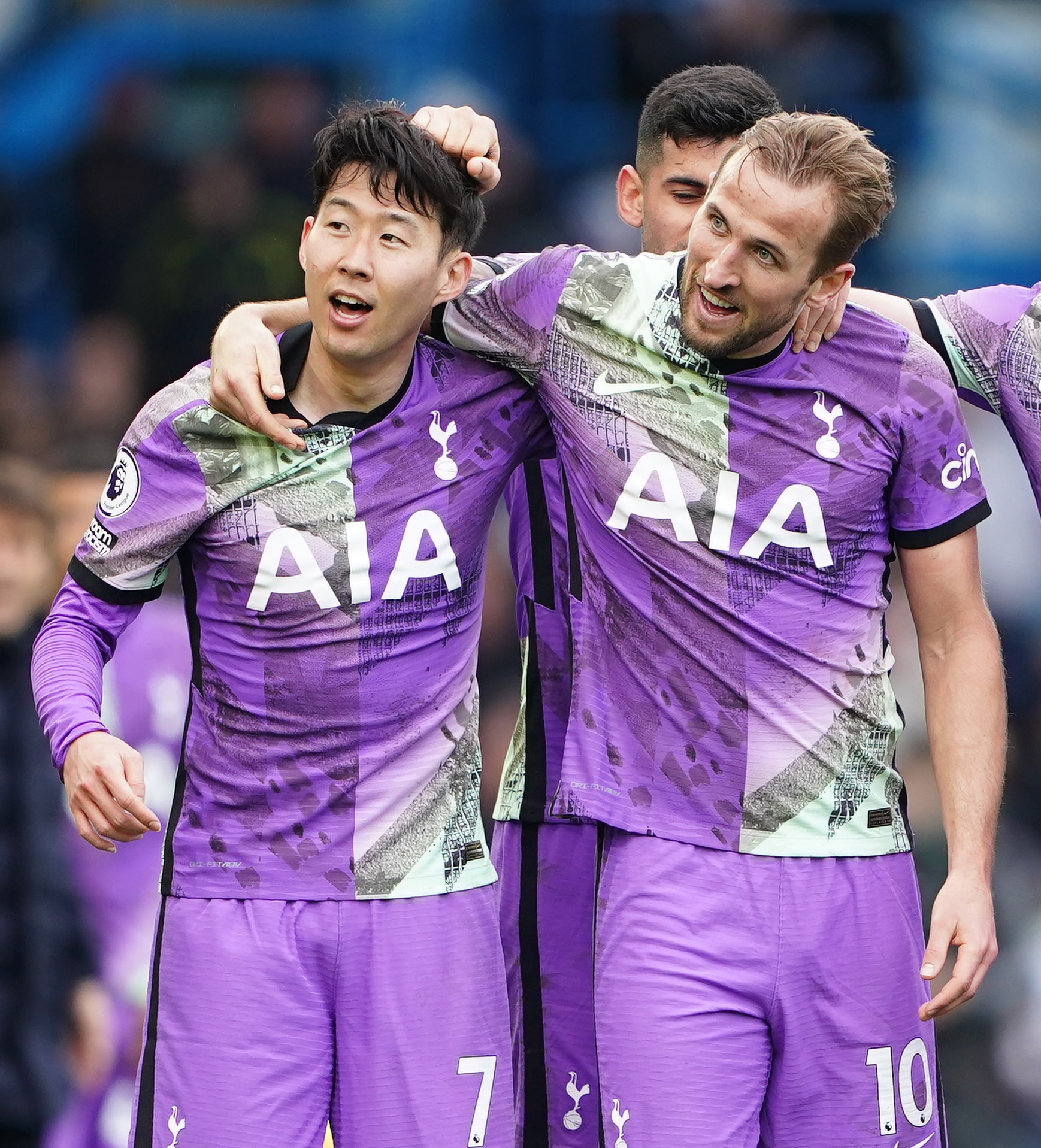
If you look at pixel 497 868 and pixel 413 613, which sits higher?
pixel 413 613

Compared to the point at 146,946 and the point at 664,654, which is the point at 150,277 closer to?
the point at 146,946

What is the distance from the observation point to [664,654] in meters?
3.76

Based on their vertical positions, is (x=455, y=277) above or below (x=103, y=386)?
below

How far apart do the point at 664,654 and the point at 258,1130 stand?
47.5 inches

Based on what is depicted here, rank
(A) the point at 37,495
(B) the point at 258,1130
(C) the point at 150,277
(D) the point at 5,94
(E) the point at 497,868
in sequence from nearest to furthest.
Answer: (B) the point at 258,1130 → (E) the point at 497,868 → (A) the point at 37,495 → (C) the point at 150,277 → (D) the point at 5,94

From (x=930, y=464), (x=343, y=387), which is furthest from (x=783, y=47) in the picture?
(x=343, y=387)

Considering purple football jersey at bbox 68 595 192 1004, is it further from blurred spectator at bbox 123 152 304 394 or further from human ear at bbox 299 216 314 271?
blurred spectator at bbox 123 152 304 394

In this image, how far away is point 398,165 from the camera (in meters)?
3.79

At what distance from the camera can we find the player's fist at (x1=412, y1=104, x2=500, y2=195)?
12.8 ft

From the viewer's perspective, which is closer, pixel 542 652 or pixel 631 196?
pixel 542 652

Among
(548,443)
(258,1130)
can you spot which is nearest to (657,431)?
(548,443)

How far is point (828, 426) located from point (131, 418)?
21.1 feet

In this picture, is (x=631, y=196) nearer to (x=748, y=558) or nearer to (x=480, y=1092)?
(x=748, y=558)

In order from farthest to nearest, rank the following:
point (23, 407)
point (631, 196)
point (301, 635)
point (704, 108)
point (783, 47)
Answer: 1. point (783, 47)
2. point (23, 407)
3. point (631, 196)
4. point (704, 108)
5. point (301, 635)
